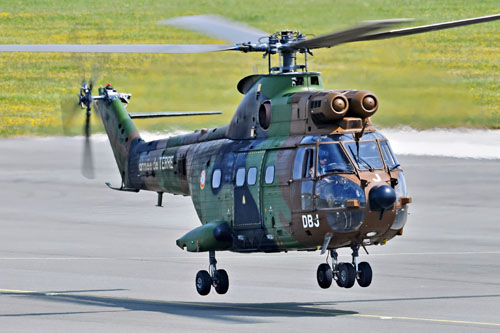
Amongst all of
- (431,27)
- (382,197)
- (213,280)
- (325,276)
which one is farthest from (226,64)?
(431,27)

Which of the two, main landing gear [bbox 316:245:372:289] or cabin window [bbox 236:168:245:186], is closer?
main landing gear [bbox 316:245:372:289]

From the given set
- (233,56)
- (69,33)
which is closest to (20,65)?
(69,33)

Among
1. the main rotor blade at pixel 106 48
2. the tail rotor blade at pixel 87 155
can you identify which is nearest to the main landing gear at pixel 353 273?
the main rotor blade at pixel 106 48

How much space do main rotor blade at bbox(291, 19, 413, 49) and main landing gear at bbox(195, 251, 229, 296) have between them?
5497mm

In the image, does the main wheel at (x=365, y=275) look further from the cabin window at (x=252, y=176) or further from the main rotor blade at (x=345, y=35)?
the main rotor blade at (x=345, y=35)

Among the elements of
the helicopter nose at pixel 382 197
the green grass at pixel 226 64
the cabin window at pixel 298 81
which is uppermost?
the green grass at pixel 226 64

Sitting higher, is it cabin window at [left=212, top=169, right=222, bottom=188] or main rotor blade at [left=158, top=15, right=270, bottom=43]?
main rotor blade at [left=158, top=15, right=270, bottom=43]

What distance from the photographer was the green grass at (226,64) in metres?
39.0

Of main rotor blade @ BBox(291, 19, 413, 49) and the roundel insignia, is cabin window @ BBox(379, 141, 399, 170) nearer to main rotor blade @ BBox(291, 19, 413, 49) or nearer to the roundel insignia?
main rotor blade @ BBox(291, 19, 413, 49)

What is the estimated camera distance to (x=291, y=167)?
23703mm


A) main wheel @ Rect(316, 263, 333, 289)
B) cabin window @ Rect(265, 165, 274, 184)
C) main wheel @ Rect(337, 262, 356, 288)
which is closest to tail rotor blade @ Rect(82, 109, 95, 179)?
cabin window @ Rect(265, 165, 274, 184)

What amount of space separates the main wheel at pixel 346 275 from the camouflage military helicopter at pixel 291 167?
0.08 ft

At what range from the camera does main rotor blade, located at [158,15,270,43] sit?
25.7m

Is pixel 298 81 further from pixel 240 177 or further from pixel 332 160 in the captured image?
pixel 332 160
